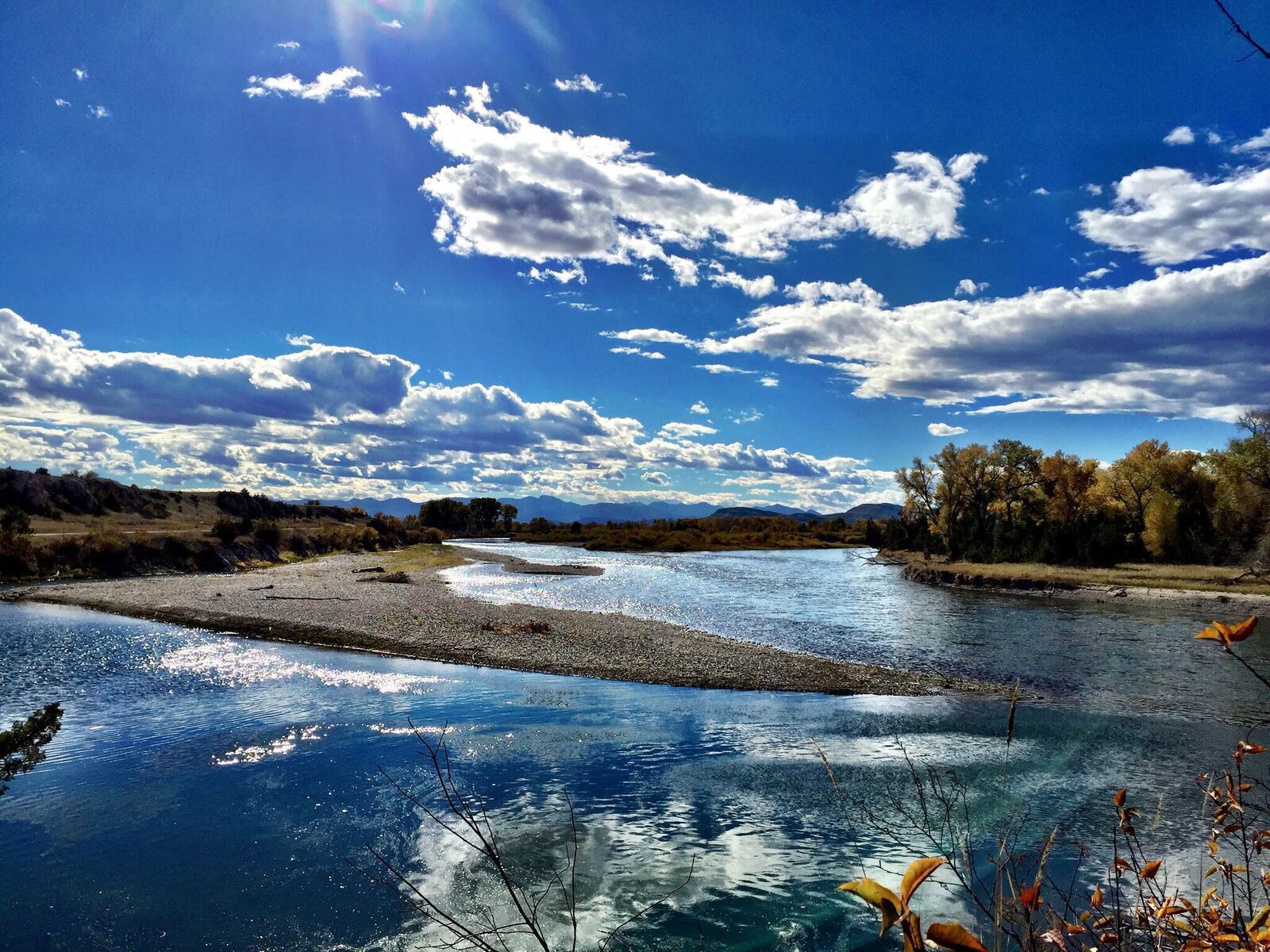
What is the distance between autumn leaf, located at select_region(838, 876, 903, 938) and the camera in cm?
204

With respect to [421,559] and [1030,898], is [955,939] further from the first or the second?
[421,559]

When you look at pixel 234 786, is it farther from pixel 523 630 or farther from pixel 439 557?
pixel 439 557

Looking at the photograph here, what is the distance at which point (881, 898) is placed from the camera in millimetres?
2125

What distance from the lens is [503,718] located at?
60.6 feet

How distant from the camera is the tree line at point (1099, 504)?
202ft

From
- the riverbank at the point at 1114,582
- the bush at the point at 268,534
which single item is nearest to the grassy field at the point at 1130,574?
the riverbank at the point at 1114,582

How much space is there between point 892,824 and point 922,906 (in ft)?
8.63

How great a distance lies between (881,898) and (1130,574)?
66.4m

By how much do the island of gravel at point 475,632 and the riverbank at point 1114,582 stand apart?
2817cm

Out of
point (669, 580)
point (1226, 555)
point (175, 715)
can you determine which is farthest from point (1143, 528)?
point (175, 715)

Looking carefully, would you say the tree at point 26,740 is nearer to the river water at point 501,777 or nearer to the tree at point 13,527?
the river water at point 501,777

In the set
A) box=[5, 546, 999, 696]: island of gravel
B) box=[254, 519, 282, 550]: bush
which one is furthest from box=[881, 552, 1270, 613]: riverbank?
box=[254, 519, 282, 550]: bush

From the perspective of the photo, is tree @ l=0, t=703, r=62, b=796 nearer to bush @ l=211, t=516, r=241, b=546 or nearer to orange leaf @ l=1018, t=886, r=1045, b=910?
orange leaf @ l=1018, t=886, r=1045, b=910

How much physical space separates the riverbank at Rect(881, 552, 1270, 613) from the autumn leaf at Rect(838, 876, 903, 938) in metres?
46.1
